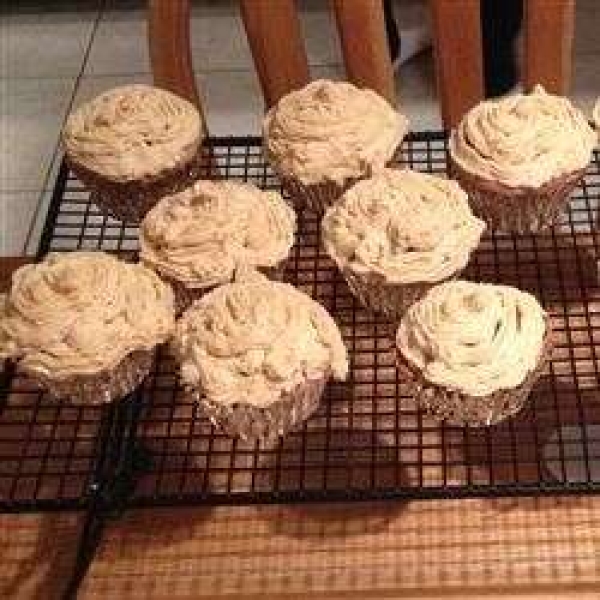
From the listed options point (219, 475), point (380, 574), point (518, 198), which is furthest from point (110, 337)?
point (518, 198)

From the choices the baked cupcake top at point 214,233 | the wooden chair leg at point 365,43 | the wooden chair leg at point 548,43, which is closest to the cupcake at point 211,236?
the baked cupcake top at point 214,233

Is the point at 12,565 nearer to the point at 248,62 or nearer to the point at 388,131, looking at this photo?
the point at 388,131

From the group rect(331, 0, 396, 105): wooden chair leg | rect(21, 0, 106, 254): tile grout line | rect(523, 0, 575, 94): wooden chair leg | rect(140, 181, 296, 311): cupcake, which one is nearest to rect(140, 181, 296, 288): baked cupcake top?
rect(140, 181, 296, 311): cupcake

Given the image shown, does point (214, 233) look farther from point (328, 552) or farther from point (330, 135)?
point (328, 552)

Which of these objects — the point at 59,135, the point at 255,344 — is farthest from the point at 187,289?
the point at 59,135

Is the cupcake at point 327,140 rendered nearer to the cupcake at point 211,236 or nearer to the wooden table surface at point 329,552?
the cupcake at point 211,236
